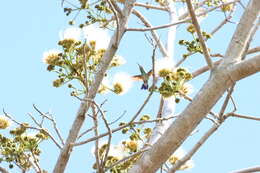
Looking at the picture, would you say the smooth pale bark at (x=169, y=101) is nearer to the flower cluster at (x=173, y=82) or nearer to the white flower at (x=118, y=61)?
the white flower at (x=118, y=61)

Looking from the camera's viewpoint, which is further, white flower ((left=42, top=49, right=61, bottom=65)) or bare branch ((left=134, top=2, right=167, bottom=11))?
bare branch ((left=134, top=2, right=167, bottom=11))

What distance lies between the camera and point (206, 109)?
2.16m

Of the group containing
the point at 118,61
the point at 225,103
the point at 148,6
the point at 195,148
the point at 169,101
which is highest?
the point at 148,6

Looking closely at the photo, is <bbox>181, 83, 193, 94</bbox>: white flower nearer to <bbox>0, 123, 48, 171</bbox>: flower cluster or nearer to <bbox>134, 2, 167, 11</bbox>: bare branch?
<bbox>0, 123, 48, 171</bbox>: flower cluster

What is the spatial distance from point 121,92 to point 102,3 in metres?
0.69

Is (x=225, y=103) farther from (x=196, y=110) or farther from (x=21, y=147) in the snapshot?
(x=21, y=147)

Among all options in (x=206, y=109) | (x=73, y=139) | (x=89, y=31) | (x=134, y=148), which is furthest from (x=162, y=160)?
(x=89, y=31)

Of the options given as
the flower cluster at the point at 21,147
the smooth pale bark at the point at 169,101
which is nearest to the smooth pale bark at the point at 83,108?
the flower cluster at the point at 21,147

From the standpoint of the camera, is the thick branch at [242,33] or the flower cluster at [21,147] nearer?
the thick branch at [242,33]

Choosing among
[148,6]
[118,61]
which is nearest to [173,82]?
[118,61]

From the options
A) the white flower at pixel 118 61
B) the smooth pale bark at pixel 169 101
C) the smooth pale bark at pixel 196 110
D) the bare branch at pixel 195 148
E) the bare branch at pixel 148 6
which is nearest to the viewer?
the smooth pale bark at pixel 196 110

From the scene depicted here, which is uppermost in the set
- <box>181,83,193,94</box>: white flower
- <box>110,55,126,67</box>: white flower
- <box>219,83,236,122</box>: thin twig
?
<box>110,55,126,67</box>: white flower

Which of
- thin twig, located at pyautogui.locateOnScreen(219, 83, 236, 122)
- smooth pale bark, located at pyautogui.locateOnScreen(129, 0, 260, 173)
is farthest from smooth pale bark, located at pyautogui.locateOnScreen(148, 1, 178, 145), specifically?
smooth pale bark, located at pyautogui.locateOnScreen(129, 0, 260, 173)

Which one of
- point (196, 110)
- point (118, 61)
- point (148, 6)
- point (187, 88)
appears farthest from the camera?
point (148, 6)
